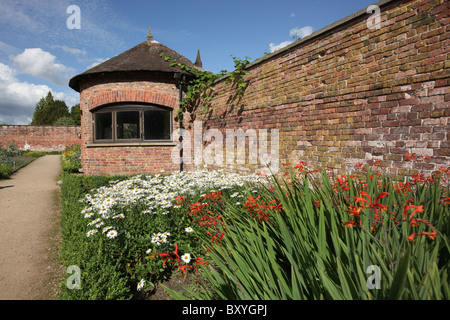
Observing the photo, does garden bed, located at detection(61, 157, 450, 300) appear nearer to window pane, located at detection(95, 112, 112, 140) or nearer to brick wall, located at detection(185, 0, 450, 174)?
brick wall, located at detection(185, 0, 450, 174)

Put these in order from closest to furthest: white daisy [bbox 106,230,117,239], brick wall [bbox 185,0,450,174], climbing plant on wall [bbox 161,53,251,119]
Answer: white daisy [bbox 106,230,117,239] → brick wall [bbox 185,0,450,174] → climbing plant on wall [bbox 161,53,251,119]

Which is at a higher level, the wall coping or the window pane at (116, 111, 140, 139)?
the wall coping

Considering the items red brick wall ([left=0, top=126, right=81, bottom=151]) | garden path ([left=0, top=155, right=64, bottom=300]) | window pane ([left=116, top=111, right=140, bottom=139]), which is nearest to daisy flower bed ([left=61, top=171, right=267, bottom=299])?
garden path ([left=0, top=155, right=64, bottom=300])

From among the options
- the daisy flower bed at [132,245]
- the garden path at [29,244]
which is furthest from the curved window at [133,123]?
the daisy flower bed at [132,245]

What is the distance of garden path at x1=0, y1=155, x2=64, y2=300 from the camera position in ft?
8.89

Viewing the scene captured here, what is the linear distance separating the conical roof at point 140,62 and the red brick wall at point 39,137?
845 inches

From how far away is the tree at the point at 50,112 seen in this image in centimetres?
5250

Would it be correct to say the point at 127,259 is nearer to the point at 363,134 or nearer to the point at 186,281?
the point at 186,281

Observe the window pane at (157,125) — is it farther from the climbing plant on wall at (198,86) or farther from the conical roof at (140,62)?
the conical roof at (140,62)

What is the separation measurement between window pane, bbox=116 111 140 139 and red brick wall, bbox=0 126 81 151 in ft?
72.4

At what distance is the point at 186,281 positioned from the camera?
8.25 ft

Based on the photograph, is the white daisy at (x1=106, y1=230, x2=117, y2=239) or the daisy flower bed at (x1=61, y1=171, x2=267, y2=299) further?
the white daisy at (x1=106, y1=230, x2=117, y2=239)

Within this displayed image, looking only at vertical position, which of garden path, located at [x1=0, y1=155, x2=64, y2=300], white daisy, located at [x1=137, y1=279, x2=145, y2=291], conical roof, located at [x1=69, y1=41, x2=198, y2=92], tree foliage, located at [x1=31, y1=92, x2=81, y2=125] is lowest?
garden path, located at [x1=0, y1=155, x2=64, y2=300]

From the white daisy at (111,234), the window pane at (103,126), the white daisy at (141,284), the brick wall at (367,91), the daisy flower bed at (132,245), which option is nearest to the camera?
the daisy flower bed at (132,245)
